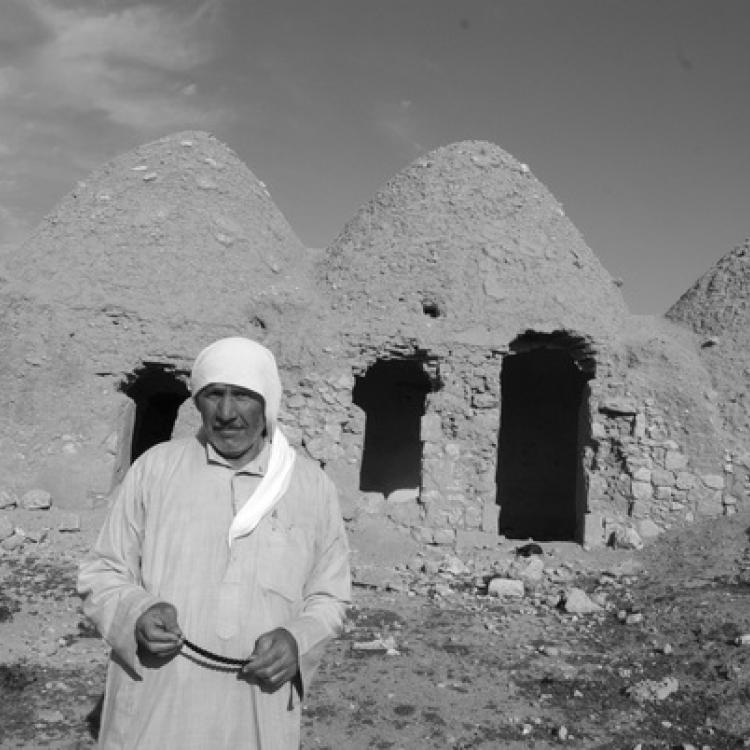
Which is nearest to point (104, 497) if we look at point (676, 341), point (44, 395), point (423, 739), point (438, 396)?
point (44, 395)

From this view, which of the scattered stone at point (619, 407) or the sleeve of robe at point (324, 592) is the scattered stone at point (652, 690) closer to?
the sleeve of robe at point (324, 592)

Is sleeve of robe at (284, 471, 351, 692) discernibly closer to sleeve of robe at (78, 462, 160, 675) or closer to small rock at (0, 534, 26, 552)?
sleeve of robe at (78, 462, 160, 675)

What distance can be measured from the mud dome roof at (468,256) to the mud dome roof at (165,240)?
4.73 feet

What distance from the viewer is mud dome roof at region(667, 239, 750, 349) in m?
12.9

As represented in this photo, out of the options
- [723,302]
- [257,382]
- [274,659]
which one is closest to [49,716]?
[274,659]

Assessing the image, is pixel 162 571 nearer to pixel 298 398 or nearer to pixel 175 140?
pixel 298 398

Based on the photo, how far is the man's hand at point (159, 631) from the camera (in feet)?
6.82

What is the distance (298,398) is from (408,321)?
2099 millimetres

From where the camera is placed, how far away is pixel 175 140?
1386 cm

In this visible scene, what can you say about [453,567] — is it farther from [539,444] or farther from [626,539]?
[539,444]

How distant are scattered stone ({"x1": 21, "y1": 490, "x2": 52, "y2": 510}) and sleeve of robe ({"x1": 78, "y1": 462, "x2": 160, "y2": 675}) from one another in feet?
26.6

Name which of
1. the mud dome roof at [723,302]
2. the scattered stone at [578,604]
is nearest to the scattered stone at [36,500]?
the scattered stone at [578,604]

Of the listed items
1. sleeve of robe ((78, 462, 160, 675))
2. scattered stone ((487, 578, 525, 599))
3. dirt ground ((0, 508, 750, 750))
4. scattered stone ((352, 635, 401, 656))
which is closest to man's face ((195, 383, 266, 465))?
sleeve of robe ((78, 462, 160, 675))

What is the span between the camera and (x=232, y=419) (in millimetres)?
2371
